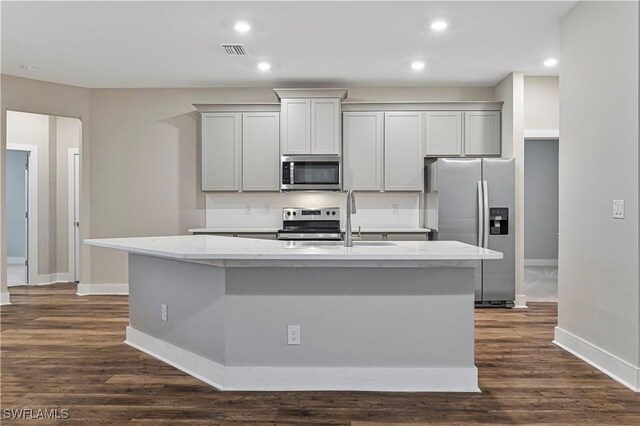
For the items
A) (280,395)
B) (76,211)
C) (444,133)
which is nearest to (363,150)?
(444,133)

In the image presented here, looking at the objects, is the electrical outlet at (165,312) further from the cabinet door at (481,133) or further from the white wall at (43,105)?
the cabinet door at (481,133)

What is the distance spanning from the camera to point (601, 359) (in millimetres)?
3219

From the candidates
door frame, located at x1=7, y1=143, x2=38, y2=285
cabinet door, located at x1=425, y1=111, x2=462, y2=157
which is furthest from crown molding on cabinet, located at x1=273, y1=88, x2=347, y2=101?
door frame, located at x1=7, y1=143, x2=38, y2=285

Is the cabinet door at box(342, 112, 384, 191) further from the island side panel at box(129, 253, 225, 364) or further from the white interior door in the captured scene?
the white interior door

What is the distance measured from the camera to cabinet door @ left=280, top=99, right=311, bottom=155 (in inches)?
217

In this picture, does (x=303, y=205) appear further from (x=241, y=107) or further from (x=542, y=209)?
(x=542, y=209)

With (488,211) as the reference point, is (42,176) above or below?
above

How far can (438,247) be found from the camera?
297 centimetres

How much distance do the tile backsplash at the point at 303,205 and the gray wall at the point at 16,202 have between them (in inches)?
218

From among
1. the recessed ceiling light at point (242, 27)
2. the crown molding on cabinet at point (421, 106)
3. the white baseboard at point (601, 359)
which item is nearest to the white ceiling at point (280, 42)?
the recessed ceiling light at point (242, 27)

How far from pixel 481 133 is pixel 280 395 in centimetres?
409

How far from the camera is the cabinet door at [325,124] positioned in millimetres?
5512

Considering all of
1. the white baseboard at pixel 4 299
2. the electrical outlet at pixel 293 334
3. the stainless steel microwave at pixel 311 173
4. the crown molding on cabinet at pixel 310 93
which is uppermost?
the crown molding on cabinet at pixel 310 93

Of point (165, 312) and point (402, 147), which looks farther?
point (402, 147)
